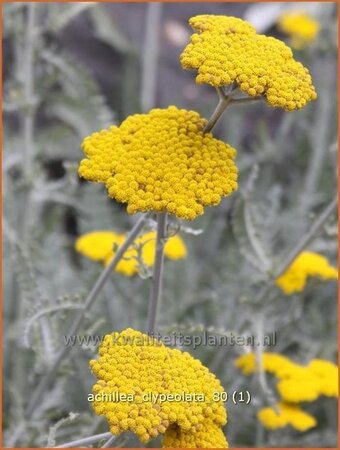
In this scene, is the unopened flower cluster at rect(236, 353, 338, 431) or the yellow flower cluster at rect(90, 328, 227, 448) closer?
the yellow flower cluster at rect(90, 328, 227, 448)

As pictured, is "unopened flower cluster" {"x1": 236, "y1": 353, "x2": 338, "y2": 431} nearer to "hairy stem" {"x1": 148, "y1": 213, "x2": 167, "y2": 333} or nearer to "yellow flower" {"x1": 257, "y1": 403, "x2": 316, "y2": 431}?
"yellow flower" {"x1": 257, "y1": 403, "x2": 316, "y2": 431}

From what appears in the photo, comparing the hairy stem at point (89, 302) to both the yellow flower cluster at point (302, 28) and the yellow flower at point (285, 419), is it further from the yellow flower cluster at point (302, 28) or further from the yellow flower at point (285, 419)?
the yellow flower cluster at point (302, 28)

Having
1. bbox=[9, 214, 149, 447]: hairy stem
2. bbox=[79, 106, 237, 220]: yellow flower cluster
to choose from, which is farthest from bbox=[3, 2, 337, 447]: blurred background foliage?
bbox=[79, 106, 237, 220]: yellow flower cluster

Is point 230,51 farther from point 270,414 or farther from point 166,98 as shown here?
point 166,98

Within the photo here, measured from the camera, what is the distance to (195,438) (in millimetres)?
907

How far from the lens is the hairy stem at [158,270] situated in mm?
981

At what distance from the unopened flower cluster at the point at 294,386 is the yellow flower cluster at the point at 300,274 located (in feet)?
0.40

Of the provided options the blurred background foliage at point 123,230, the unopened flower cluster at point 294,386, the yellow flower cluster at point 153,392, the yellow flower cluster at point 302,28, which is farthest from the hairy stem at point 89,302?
the yellow flower cluster at point 302,28

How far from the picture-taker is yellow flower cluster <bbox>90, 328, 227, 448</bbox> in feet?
2.74

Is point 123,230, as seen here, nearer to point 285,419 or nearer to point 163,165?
point 285,419

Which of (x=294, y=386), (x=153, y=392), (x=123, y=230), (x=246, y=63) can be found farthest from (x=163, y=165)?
(x=123, y=230)

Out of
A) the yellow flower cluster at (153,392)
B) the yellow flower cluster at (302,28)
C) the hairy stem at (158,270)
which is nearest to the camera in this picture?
the yellow flower cluster at (153,392)

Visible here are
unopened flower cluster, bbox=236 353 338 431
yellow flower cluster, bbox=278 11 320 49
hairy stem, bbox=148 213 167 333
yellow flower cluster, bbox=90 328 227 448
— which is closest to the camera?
yellow flower cluster, bbox=90 328 227 448

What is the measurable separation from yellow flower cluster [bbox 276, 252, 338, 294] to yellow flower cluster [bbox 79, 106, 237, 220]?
1.50 ft
